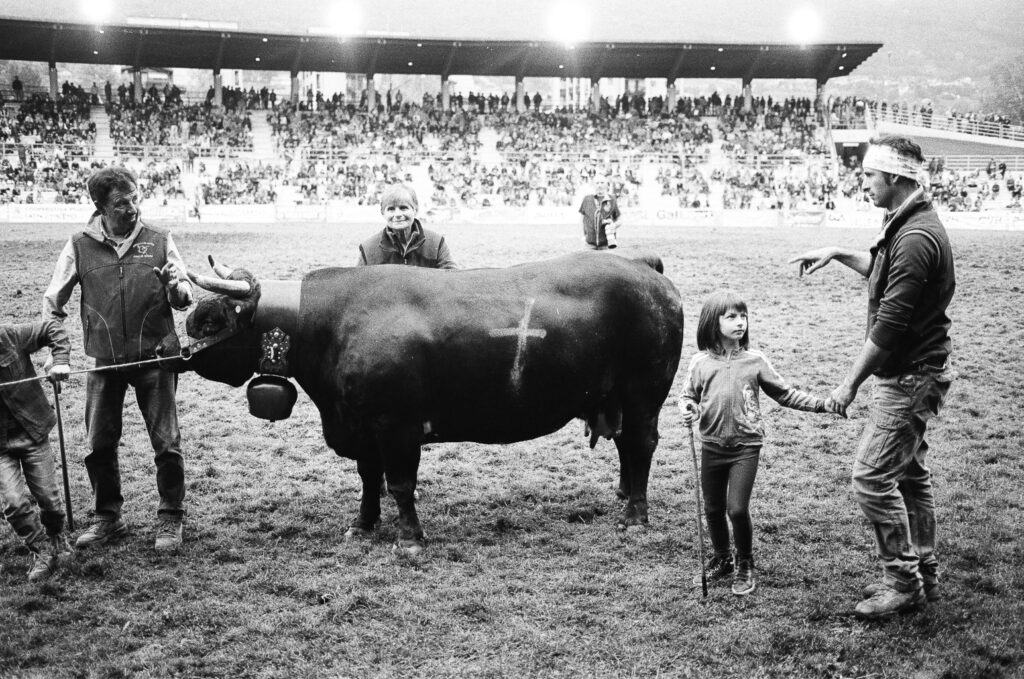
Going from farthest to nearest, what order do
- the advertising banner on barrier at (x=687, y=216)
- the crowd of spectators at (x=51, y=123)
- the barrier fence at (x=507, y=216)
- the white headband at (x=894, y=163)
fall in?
the crowd of spectators at (x=51, y=123) < the advertising banner on barrier at (x=687, y=216) < the barrier fence at (x=507, y=216) < the white headband at (x=894, y=163)

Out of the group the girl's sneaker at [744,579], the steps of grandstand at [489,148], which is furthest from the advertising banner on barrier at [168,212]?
the girl's sneaker at [744,579]

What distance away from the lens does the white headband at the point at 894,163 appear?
432cm

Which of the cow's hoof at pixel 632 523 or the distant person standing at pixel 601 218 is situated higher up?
the distant person standing at pixel 601 218

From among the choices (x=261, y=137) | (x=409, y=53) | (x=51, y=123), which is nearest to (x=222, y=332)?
(x=261, y=137)

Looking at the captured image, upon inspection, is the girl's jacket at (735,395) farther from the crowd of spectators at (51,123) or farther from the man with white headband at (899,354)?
the crowd of spectators at (51,123)

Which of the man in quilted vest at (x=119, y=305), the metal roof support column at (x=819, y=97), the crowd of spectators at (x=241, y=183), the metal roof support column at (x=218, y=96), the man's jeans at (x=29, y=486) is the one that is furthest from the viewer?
A: the metal roof support column at (x=819, y=97)

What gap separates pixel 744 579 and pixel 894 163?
7.97 ft

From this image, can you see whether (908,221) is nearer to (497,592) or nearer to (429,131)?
(497,592)

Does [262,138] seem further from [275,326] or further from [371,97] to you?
[275,326]

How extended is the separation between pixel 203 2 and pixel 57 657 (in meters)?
105

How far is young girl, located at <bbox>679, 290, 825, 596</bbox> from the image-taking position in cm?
472

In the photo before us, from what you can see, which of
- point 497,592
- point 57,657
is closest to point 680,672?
point 497,592

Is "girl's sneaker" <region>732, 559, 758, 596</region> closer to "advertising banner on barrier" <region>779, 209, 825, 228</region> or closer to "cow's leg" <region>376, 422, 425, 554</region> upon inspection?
"cow's leg" <region>376, 422, 425, 554</region>

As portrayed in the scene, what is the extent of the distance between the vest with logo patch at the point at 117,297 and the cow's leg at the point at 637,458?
10.8 feet
